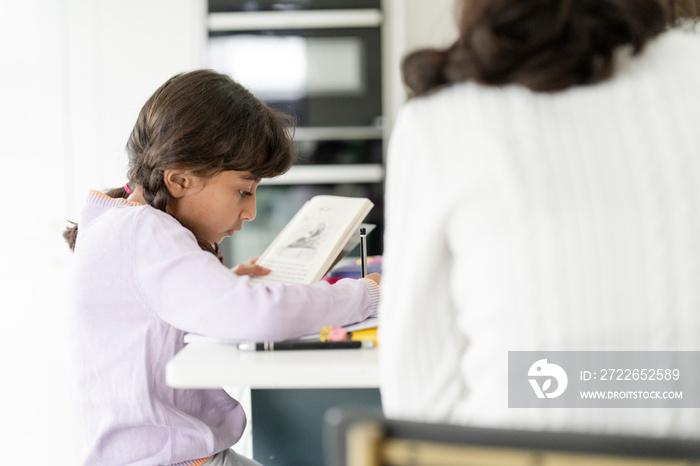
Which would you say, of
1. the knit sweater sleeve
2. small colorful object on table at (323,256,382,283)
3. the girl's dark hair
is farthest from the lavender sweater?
small colorful object on table at (323,256,382,283)

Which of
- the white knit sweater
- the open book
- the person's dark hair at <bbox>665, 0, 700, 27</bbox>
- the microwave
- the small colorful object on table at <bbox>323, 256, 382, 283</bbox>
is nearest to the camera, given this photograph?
the white knit sweater

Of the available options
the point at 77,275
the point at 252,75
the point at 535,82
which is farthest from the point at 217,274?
the point at 252,75

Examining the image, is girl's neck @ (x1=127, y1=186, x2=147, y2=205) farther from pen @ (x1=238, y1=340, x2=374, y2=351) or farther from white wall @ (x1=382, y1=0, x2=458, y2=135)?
white wall @ (x1=382, y1=0, x2=458, y2=135)

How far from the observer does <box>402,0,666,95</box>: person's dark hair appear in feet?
2.09

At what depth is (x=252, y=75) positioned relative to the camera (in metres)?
2.75

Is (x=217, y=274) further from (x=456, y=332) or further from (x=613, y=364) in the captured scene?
(x=613, y=364)

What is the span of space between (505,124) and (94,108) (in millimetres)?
2493

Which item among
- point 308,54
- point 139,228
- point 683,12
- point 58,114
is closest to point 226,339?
point 139,228

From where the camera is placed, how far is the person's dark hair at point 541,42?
0.64 metres

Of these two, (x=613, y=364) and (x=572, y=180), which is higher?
(x=572, y=180)

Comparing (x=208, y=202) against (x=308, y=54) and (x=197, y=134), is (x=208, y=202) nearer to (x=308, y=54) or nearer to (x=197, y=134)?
(x=197, y=134)

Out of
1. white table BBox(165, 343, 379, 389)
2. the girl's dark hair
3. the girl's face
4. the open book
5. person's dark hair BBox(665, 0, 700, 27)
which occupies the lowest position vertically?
white table BBox(165, 343, 379, 389)

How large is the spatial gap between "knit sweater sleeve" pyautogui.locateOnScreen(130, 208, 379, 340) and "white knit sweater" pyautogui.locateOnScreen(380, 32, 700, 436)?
0.26m

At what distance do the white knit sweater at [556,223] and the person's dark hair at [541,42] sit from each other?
0.02m
